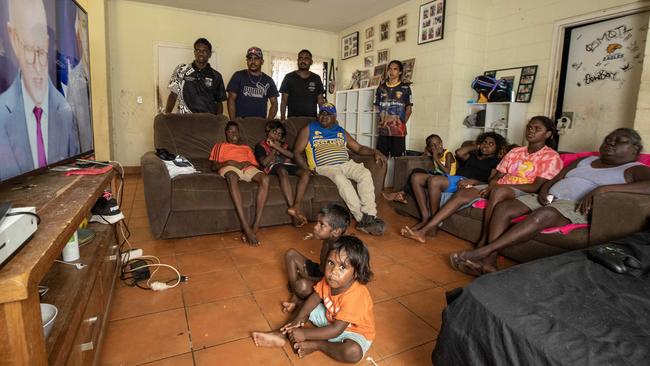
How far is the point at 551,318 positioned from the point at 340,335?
714 mm

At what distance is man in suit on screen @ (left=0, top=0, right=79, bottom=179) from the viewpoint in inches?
41.1

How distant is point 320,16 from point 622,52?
4.04 m

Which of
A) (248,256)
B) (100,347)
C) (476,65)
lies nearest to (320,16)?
(476,65)

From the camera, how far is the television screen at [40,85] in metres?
1.04

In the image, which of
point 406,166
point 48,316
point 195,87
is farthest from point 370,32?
point 48,316

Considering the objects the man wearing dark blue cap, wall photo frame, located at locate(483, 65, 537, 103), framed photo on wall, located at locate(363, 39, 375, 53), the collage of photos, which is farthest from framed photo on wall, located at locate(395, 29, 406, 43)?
the man wearing dark blue cap

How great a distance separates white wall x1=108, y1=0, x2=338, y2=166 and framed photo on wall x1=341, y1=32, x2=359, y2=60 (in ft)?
5.65

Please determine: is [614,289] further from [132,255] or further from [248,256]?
[132,255]

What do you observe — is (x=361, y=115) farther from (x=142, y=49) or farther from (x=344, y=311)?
(x=344, y=311)

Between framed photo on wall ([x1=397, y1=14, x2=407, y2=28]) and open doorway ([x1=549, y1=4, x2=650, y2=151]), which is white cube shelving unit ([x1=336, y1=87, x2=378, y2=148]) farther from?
open doorway ([x1=549, y1=4, x2=650, y2=151])

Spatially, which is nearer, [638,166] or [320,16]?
[638,166]

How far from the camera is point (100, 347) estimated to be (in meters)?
1.33

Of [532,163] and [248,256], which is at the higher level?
[532,163]

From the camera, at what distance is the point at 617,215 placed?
192cm
